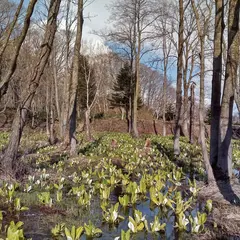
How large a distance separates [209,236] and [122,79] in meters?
29.4

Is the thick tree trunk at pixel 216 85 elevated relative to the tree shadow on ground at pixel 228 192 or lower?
elevated

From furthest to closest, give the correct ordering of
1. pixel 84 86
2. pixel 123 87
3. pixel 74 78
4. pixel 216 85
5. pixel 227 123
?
1. pixel 84 86
2. pixel 123 87
3. pixel 74 78
4. pixel 216 85
5. pixel 227 123

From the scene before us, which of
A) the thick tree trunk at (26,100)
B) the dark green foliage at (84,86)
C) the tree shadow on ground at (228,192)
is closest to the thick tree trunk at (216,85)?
the tree shadow on ground at (228,192)

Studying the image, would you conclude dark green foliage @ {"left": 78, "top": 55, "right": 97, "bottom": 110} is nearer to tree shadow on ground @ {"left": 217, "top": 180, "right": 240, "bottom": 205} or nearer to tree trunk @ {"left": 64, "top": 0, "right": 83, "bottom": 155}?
tree trunk @ {"left": 64, "top": 0, "right": 83, "bottom": 155}

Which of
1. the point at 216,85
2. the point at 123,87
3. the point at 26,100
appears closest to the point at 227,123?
the point at 216,85

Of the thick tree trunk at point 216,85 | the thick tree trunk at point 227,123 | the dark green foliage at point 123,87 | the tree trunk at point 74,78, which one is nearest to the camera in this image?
the thick tree trunk at point 227,123

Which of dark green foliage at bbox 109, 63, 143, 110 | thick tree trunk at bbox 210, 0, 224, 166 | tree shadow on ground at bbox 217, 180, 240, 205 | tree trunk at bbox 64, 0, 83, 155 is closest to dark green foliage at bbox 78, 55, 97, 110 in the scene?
dark green foliage at bbox 109, 63, 143, 110

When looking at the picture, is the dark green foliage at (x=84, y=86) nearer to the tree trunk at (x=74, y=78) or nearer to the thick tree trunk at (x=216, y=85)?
the tree trunk at (x=74, y=78)

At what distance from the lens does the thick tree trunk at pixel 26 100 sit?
21.5 ft

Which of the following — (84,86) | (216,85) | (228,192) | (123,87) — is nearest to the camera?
(228,192)

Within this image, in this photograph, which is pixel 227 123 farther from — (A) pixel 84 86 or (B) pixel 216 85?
(A) pixel 84 86

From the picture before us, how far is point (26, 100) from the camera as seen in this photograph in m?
6.91

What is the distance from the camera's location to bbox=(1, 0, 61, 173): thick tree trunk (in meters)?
6.54

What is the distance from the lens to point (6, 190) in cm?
503
